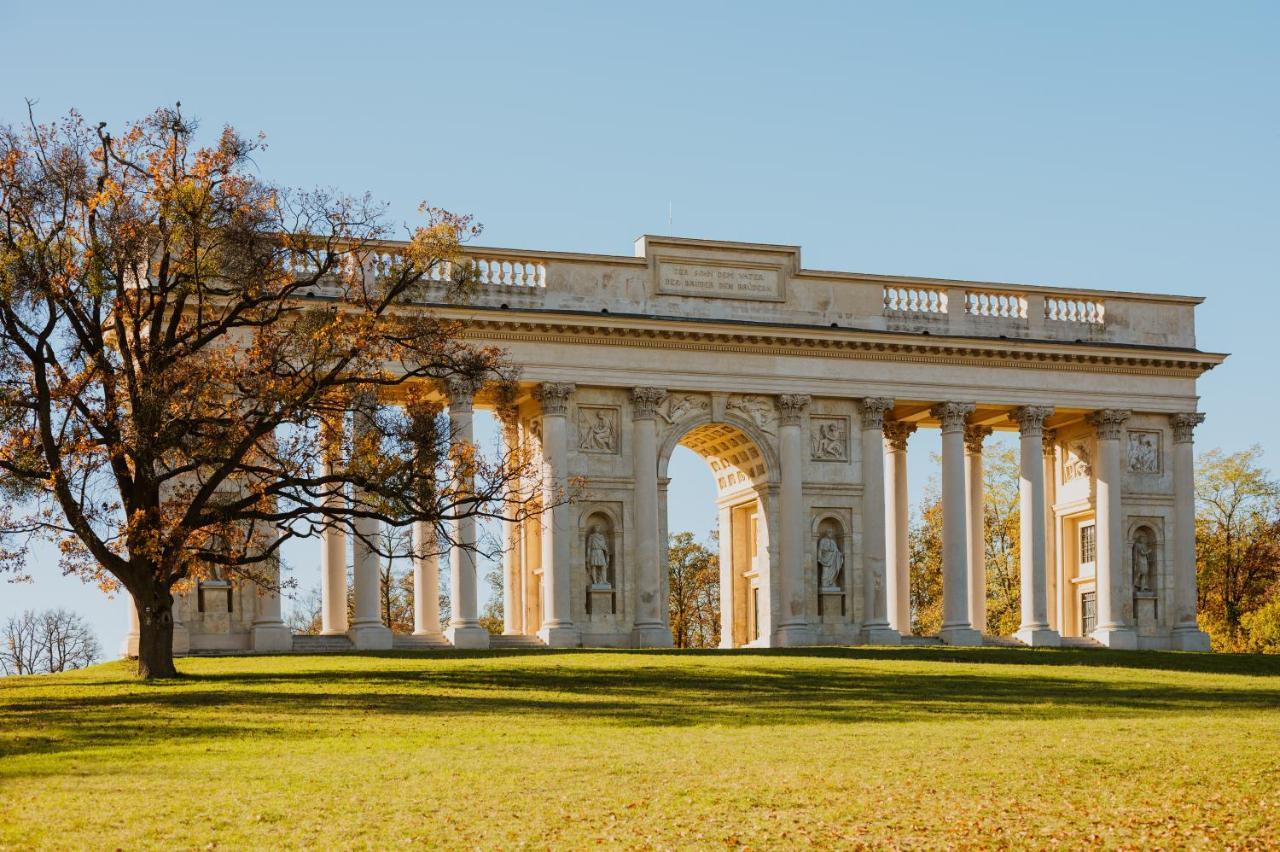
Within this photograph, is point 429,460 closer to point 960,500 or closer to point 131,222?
point 131,222

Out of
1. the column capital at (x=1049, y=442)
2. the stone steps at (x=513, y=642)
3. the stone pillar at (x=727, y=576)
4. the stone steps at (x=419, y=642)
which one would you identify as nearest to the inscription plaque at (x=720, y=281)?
the stone pillar at (x=727, y=576)

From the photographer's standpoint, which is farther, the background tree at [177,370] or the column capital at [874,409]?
the column capital at [874,409]

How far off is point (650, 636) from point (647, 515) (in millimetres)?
4194

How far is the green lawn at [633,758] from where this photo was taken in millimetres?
24219

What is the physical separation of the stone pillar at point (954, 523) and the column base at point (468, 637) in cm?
1714

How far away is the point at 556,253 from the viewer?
213 feet

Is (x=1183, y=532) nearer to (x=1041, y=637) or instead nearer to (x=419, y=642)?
(x=1041, y=637)

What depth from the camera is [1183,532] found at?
238 ft

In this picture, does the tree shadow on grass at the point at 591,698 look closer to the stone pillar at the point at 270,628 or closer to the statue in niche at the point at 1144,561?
the stone pillar at the point at 270,628

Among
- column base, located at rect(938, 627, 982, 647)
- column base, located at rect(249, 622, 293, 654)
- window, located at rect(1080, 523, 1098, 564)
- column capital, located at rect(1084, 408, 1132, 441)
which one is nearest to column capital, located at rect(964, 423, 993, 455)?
column capital, located at rect(1084, 408, 1132, 441)

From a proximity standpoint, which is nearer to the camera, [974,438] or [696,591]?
[974,438]

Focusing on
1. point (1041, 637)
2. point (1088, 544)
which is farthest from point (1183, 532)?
point (1041, 637)

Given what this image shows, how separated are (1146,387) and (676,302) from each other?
18811 mm

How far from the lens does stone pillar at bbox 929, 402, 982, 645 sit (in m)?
68.9
